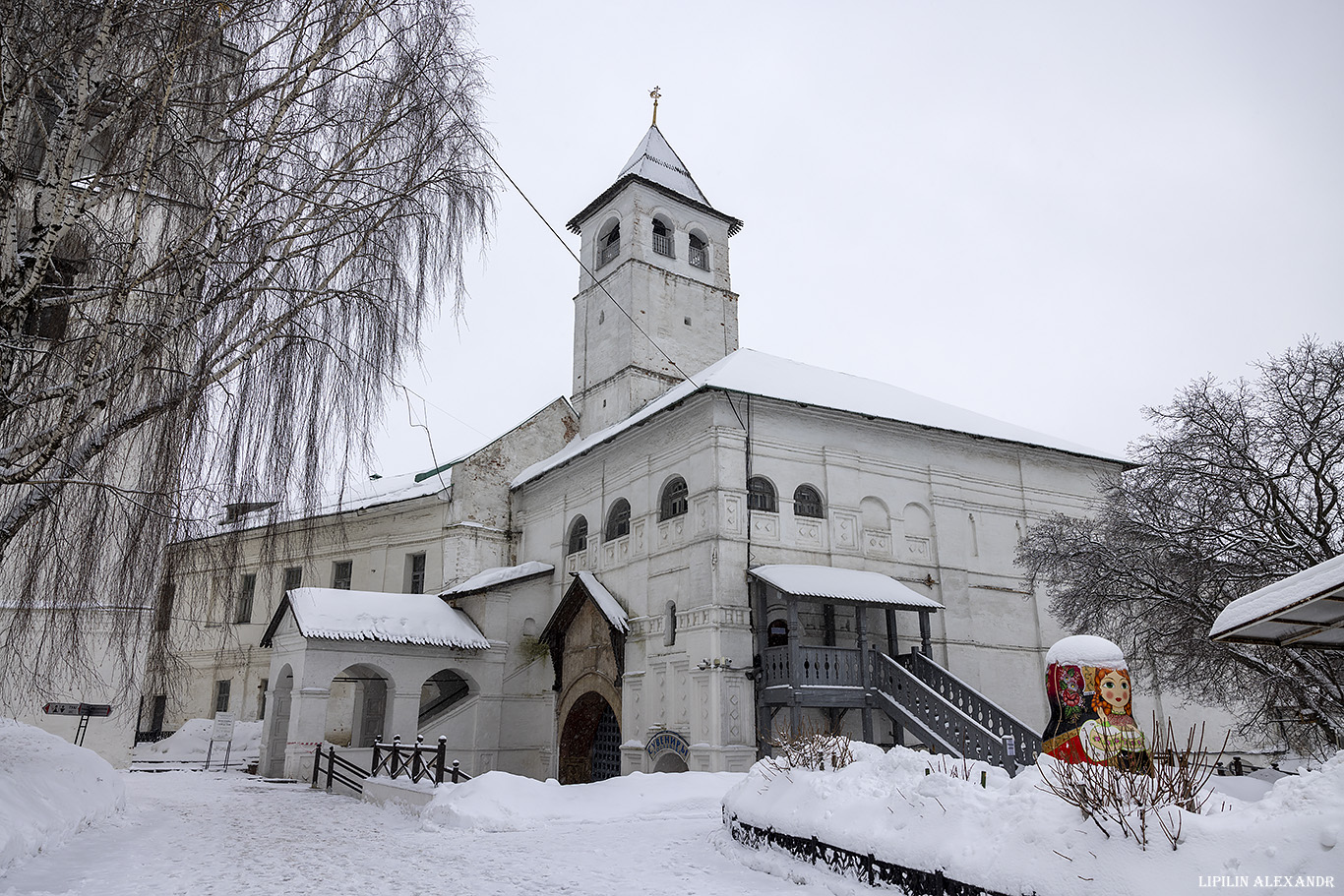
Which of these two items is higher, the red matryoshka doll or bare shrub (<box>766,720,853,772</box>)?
the red matryoshka doll

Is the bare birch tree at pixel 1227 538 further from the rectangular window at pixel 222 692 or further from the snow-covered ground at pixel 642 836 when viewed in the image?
the rectangular window at pixel 222 692

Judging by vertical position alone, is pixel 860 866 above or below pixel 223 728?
above

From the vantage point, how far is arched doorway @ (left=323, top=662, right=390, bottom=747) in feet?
95.9

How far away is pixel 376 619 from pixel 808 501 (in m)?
12.3

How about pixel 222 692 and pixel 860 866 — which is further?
pixel 222 692

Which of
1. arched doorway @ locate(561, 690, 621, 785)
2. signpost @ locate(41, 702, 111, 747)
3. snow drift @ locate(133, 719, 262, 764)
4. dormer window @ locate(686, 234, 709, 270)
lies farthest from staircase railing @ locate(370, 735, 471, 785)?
dormer window @ locate(686, 234, 709, 270)

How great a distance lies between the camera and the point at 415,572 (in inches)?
1217

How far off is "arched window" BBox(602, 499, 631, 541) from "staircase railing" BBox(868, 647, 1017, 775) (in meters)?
7.61

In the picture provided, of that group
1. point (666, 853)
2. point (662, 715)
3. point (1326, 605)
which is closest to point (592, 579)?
point (662, 715)

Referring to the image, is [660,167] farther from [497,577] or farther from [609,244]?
[497,577]

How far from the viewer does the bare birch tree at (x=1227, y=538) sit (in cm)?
1435

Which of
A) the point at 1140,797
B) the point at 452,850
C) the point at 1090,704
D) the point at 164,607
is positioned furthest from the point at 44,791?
the point at 1090,704

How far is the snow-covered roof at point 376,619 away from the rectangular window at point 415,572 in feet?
16.4

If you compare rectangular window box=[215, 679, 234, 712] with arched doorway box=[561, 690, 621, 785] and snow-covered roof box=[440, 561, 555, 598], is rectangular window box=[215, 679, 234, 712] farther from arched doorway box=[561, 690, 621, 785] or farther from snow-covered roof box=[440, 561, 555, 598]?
arched doorway box=[561, 690, 621, 785]
